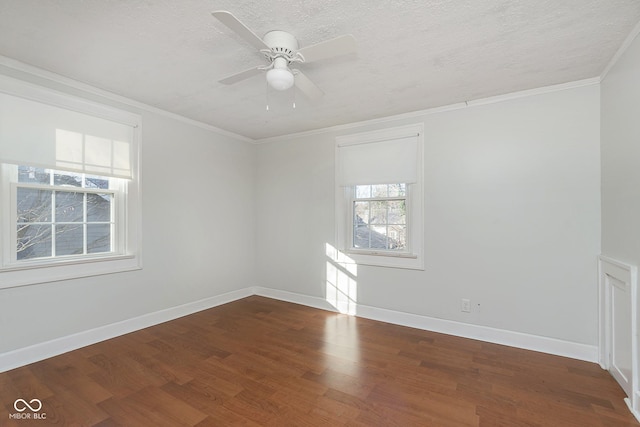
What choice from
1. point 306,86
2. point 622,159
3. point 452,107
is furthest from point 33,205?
point 622,159

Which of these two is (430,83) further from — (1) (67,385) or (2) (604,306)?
(1) (67,385)

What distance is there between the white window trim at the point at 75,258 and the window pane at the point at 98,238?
0.08m

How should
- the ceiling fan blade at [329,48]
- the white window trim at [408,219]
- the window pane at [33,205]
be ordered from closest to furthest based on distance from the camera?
the ceiling fan blade at [329,48] → the window pane at [33,205] → the white window trim at [408,219]

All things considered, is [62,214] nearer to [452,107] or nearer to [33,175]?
[33,175]

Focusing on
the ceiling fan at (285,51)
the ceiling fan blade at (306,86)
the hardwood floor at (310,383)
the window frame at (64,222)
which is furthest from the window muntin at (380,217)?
the window frame at (64,222)

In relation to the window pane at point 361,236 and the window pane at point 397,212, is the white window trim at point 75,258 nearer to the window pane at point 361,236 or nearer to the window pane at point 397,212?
the window pane at point 361,236

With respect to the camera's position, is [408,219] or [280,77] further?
[408,219]

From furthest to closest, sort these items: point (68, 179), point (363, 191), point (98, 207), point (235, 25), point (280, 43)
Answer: point (363, 191)
point (98, 207)
point (68, 179)
point (280, 43)
point (235, 25)

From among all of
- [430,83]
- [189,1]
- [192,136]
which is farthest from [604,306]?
[192,136]

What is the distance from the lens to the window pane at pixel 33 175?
2.58m

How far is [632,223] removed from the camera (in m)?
2.07

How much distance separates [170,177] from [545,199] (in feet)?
13.4

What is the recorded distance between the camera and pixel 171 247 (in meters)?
3.71

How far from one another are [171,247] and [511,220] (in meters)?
3.84
